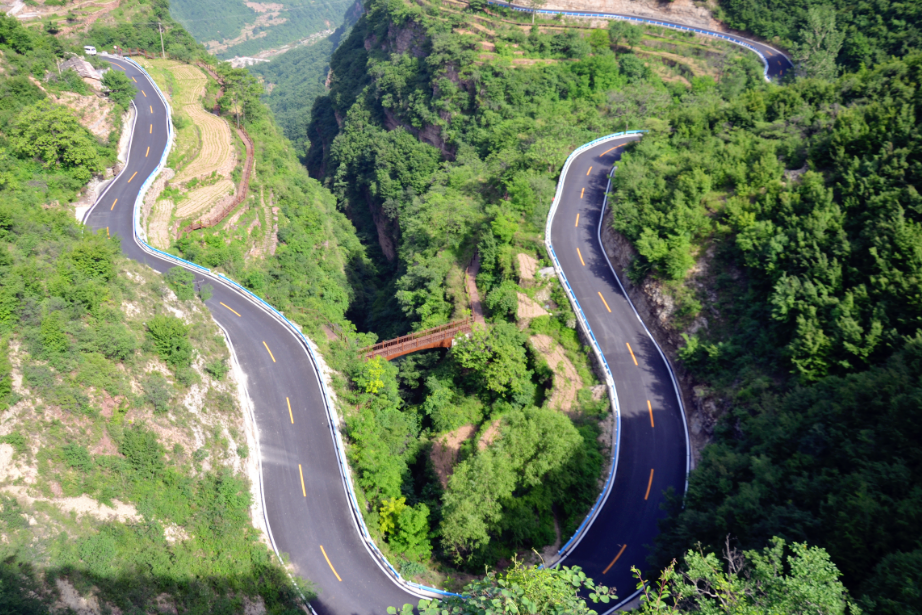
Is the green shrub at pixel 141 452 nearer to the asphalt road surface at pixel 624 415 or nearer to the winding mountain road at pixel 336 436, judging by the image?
the winding mountain road at pixel 336 436

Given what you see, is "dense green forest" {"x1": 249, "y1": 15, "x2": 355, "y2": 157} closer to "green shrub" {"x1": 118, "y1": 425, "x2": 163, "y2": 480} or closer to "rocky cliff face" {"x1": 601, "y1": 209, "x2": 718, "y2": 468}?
"rocky cliff face" {"x1": 601, "y1": 209, "x2": 718, "y2": 468}

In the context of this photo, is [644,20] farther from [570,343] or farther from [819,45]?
[570,343]

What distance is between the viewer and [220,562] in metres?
24.2

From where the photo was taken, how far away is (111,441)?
24625mm

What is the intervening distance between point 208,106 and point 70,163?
72.7ft

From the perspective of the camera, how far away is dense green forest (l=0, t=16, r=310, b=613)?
20.6 metres

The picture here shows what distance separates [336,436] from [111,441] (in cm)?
1184

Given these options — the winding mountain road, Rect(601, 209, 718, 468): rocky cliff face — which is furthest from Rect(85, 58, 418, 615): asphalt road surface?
Rect(601, 209, 718, 468): rocky cliff face

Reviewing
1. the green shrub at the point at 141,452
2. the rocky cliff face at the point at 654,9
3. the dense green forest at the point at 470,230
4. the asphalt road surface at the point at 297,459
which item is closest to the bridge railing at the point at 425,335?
the dense green forest at the point at 470,230

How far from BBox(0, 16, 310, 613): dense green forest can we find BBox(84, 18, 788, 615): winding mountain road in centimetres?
197

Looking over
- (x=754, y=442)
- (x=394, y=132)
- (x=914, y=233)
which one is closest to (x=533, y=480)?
(x=754, y=442)

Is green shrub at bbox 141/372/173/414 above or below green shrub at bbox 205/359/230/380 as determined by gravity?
above

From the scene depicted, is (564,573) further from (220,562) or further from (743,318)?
(743,318)

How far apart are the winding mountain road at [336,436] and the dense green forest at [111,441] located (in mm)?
1970
